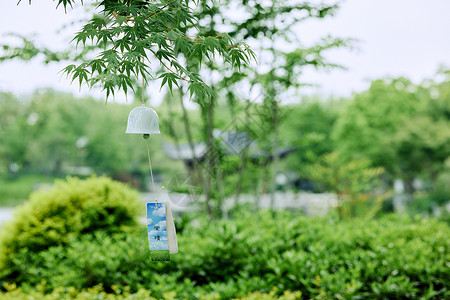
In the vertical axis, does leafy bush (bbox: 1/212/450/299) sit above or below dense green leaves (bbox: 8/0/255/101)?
below

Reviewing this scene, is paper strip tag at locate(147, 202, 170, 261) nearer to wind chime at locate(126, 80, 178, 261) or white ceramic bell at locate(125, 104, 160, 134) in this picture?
wind chime at locate(126, 80, 178, 261)

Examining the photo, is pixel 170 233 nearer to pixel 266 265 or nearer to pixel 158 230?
pixel 158 230

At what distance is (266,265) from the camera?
344 centimetres

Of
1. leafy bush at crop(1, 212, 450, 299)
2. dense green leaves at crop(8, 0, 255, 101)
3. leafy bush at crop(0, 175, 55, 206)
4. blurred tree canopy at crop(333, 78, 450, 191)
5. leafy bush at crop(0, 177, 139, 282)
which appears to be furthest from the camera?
leafy bush at crop(0, 175, 55, 206)

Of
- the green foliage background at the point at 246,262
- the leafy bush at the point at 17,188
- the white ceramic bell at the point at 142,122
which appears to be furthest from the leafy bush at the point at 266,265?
the leafy bush at the point at 17,188

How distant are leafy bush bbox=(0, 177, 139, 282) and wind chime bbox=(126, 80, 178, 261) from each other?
2846 mm

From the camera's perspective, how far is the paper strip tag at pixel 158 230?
1.70 m

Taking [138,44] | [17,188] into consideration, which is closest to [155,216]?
[138,44]

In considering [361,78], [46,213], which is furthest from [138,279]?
[361,78]

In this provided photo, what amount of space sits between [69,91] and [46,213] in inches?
817

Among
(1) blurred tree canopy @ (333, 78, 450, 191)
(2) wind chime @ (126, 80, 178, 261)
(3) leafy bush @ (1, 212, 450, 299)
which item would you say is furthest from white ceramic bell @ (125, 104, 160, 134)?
(1) blurred tree canopy @ (333, 78, 450, 191)

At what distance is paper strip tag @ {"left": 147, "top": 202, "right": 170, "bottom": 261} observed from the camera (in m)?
1.70

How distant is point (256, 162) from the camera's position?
596cm

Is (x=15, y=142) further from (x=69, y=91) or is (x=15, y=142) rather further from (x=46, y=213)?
(x=46, y=213)
